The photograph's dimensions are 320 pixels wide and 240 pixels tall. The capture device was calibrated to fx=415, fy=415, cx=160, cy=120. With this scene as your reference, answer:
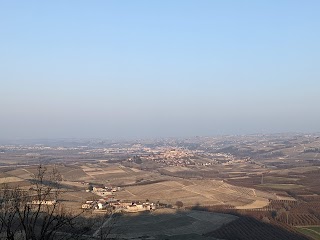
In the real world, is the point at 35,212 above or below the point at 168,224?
above

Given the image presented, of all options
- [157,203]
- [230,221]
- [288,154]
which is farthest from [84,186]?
[288,154]

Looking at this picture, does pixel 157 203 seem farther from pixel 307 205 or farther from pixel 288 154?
pixel 288 154

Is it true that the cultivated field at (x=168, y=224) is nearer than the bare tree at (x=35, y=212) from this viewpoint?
No

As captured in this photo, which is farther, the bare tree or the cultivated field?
the cultivated field

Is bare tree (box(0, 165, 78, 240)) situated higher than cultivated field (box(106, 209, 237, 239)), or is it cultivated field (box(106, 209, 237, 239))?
bare tree (box(0, 165, 78, 240))

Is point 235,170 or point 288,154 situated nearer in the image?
point 235,170

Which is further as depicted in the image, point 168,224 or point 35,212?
point 168,224

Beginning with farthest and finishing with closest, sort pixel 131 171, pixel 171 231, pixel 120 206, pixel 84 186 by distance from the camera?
pixel 131 171 → pixel 84 186 → pixel 120 206 → pixel 171 231

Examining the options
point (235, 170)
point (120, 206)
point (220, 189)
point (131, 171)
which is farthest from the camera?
point (235, 170)

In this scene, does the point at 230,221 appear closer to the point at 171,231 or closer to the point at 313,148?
the point at 171,231

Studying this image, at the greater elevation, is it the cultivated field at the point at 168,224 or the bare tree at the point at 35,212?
the bare tree at the point at 35,212

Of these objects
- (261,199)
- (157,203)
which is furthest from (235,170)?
(157,203)
